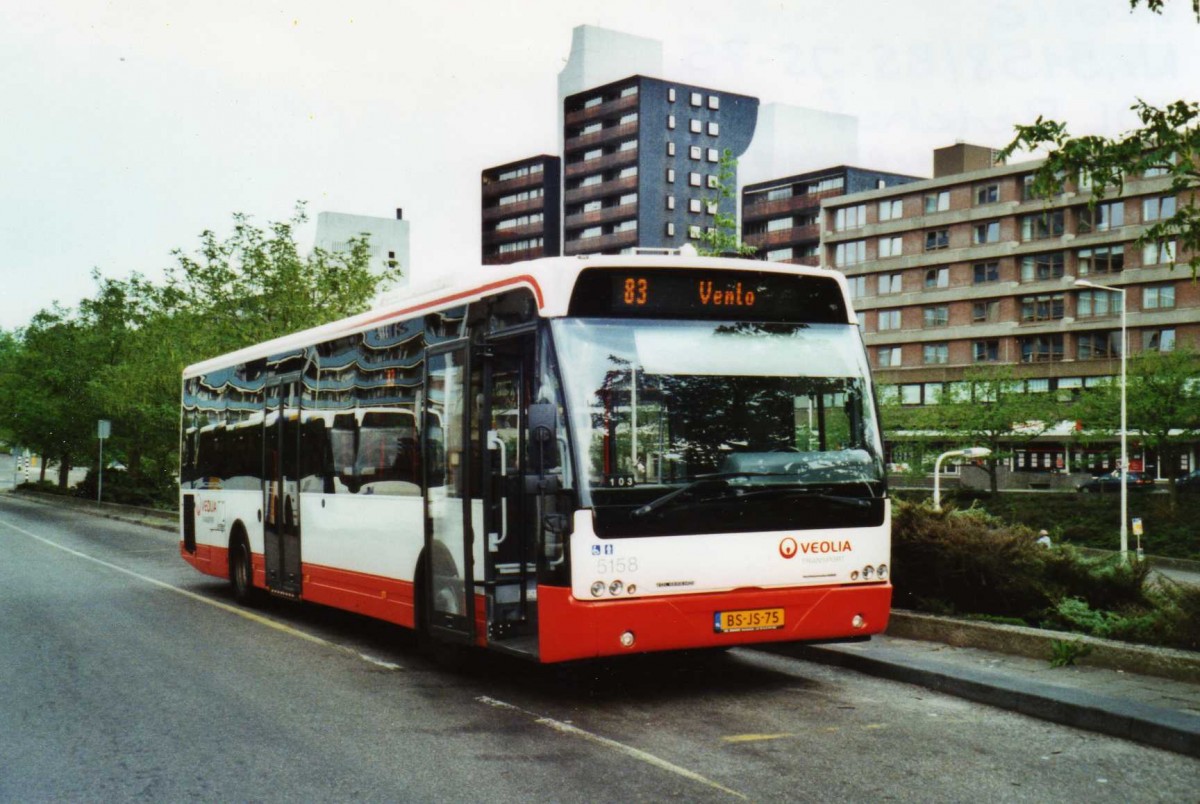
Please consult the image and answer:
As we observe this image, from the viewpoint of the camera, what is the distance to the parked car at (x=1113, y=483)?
71188 mm

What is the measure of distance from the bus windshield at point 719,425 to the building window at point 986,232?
88576mm

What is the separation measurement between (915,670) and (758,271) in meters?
3.29

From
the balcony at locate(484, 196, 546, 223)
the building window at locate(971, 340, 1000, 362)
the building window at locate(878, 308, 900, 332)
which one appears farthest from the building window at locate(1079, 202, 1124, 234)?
the balcony at locate(484, 196, 546, 223)

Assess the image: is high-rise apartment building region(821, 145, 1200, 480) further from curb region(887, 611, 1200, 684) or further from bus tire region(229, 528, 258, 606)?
curb region(887, 611, 1200, 684)

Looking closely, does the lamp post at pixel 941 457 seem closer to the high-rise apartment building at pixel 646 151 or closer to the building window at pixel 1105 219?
the building window at pixel 1105 219

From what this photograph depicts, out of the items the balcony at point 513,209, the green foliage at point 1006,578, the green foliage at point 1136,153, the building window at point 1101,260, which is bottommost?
the green foliage at point 1006,578

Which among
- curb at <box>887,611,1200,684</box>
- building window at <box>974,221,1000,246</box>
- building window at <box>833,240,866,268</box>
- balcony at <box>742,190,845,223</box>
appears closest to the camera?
curb at <box>887,611,1200,684</box>

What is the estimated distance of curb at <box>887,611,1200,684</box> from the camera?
355 inches

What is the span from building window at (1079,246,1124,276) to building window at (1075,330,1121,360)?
4284mm

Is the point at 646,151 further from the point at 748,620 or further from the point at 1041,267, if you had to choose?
the point at 748,620

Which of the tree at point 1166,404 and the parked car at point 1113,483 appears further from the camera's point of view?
the parked car at point 1113,483

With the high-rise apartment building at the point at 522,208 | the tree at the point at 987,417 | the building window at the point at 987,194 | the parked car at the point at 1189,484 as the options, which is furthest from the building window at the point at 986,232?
the high-rise apartment building at the point at 522,208

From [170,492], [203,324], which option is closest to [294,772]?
[203,324]

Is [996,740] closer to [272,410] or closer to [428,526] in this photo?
[428,526]
